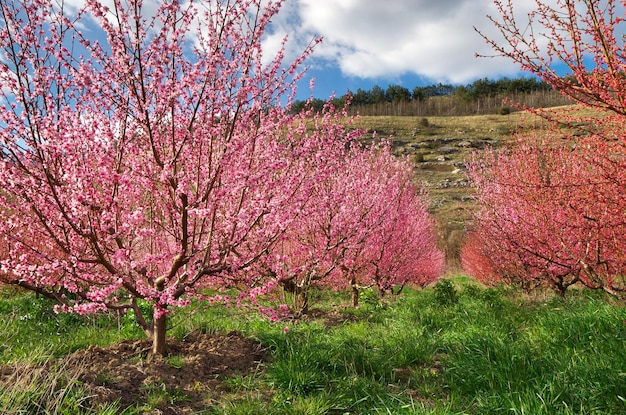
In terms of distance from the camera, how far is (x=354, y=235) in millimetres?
7305

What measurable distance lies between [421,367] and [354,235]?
136 inches

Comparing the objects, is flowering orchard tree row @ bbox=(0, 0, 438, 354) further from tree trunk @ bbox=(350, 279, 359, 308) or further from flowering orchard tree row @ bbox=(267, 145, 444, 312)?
tree trunk @ bbox=(350, 279, 359, 308)

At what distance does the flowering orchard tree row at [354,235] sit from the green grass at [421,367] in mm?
1248

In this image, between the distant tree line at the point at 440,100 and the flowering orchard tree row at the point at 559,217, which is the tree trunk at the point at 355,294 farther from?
the distant tree line at the point at 440,100

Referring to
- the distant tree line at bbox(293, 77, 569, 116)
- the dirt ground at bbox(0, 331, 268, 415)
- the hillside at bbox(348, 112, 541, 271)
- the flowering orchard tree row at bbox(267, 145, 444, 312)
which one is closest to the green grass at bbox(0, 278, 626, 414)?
the dirt ground at bbox(0, 331, 268, 415)

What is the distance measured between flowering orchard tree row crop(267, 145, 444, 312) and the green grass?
1248 mm

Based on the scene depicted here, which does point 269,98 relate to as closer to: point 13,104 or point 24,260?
point 13,104

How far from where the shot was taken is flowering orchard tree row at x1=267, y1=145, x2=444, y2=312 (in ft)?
21.6

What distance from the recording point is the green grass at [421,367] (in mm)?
2943

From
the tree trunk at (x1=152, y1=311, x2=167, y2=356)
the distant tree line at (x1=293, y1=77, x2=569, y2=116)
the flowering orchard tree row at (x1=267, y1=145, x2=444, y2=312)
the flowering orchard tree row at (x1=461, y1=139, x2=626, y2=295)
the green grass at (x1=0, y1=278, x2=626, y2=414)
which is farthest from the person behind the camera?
the distant tree line at (x1=293, y1=77, x2=569, y2=116)

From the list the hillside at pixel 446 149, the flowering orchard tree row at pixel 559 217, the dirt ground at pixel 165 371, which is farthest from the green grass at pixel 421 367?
the hillside at pixel 446 149

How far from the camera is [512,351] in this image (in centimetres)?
376

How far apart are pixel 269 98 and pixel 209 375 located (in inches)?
110

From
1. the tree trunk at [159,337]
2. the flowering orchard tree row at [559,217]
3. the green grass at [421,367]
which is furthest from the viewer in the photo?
the flowering orchard tree row at [559,217]
